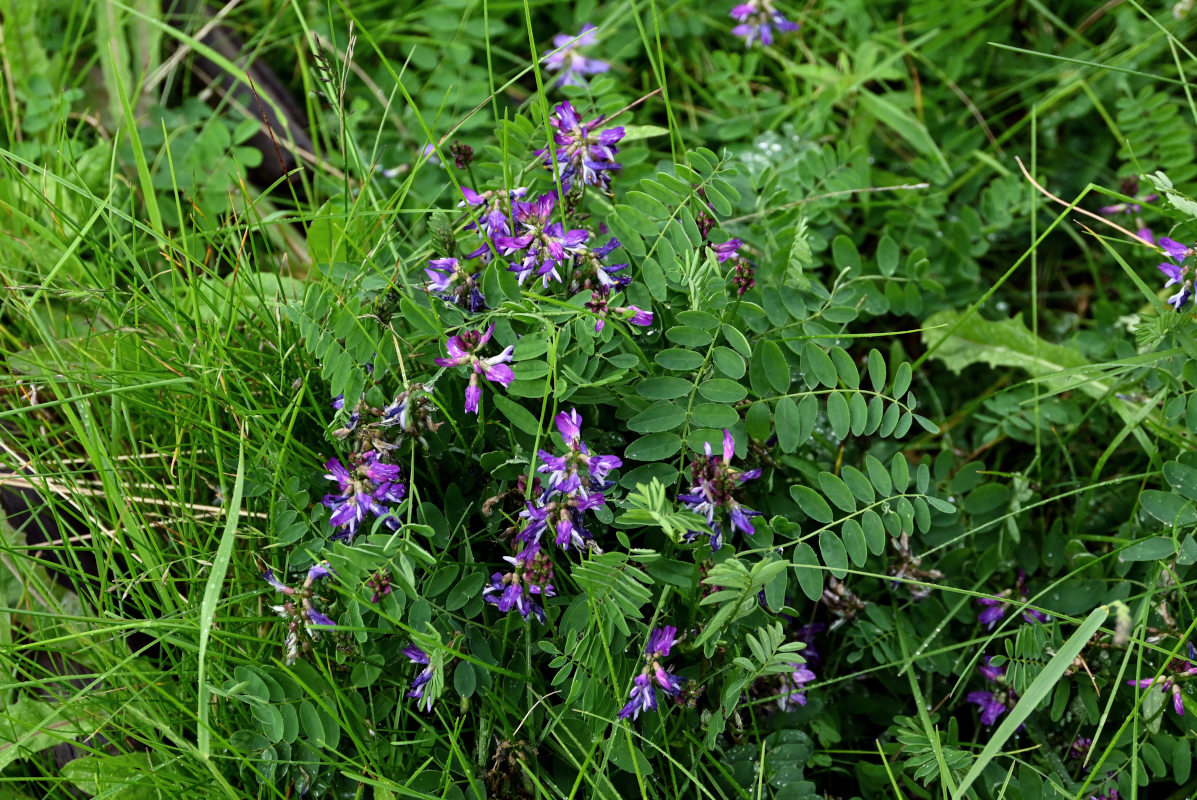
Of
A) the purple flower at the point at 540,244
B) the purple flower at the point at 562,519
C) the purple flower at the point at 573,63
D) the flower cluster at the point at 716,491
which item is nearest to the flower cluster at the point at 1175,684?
the flower cluster at the point at 716,491

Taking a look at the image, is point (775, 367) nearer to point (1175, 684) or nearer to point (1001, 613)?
point (1001, 613)

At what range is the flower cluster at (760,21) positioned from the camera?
2.67 m

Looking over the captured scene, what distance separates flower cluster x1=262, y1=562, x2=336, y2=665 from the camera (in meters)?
1.64

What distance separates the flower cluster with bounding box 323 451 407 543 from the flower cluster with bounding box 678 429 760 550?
0.49 meters

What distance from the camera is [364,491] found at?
162cm

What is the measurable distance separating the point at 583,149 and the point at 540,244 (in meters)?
0.23

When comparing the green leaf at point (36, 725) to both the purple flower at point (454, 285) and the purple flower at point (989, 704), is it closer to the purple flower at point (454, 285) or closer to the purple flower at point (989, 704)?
the purple flower at point (454, 285)

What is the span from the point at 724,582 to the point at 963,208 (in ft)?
5.09

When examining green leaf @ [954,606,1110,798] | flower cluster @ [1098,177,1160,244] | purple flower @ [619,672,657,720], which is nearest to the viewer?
green leaf @ [954,606,1110,798]

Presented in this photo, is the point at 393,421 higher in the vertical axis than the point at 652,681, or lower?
higher

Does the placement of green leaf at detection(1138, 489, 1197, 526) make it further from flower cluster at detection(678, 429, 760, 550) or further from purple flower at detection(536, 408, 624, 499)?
purple flower at detection(536, 408, 624, 499)

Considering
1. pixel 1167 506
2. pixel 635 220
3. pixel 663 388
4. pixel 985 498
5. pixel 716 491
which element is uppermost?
pixel 635 220

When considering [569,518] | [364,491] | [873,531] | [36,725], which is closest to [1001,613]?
[873,531]

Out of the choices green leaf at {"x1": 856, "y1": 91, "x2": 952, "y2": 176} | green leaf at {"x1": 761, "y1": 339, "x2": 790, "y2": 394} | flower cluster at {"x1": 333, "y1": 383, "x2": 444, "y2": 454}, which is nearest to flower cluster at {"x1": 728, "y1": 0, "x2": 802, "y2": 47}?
green leaf at {"x1": 856, "y1": 91, "x2": 952, "y2": 176}
